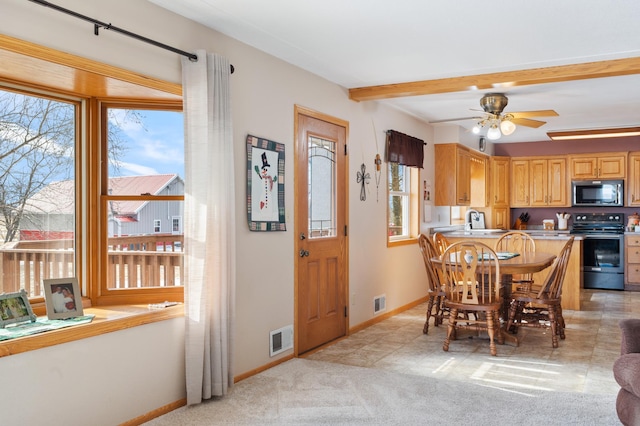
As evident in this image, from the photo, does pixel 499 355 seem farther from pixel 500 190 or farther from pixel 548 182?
pixel 548 182

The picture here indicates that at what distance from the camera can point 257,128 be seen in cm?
402

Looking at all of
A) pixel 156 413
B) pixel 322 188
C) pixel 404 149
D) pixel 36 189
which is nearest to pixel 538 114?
pixel 404 149

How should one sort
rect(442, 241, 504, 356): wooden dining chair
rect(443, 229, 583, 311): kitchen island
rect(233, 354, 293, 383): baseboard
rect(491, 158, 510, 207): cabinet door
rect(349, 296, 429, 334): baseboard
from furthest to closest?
rect(491, 158, 510, 207): cabinet door
rect(443, 229, 583, 311): kitchen island
rect(349, 296, 429, 334): baseboard
rect(442, 241, 504, 356): wooden dining chair
rect(233, 354, 293, 383): baseboard

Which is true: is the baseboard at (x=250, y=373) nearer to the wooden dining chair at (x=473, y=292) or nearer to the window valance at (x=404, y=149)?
the wooden dining chair at (x=473, y=292)

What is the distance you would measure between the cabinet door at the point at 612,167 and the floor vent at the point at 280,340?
6443mm

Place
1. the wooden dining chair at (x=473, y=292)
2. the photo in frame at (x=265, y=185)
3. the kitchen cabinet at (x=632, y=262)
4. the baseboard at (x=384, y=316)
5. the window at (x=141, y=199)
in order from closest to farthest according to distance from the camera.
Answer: the window at (x=141, y=199), the photo in frame at (x=265, y=185), the wooden dining chair at (x=473, y=292), the baseboard at (x=384, y=316), the kitchen cabinet at (x=632, y=262)

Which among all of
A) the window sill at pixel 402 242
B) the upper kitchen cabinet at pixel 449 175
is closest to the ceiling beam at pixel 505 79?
the window sill at pixel 402 242

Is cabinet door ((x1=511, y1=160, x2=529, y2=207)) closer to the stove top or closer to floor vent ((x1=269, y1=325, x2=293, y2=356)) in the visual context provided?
the stove top

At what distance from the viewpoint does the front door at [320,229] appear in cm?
456

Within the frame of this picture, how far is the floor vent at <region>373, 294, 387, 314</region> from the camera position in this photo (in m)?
5.87

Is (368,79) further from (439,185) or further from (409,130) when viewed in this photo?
(439,185)

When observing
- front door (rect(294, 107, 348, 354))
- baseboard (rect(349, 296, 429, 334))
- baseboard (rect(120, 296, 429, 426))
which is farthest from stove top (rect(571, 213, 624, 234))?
front door (rect(294, 107, 348, 354))

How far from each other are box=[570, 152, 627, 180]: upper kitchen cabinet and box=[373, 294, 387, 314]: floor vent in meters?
4.58

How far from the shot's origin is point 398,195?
660 centimetres
